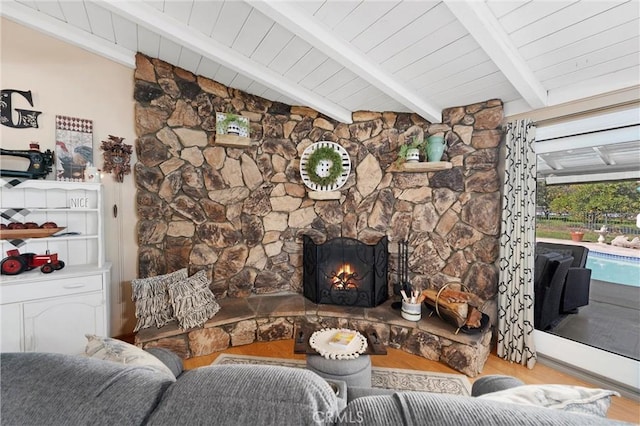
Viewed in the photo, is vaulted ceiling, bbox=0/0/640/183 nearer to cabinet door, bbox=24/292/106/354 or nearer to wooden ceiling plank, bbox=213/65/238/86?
wooden ceiling plank, bbox=213/65/238/86

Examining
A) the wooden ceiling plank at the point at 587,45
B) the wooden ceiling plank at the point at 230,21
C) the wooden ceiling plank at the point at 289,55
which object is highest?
the wooden ceiling plank at the point at 230,21

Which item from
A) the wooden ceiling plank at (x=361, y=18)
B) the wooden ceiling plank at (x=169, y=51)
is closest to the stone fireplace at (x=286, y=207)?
the wooden ceiling plank at (x=169, y=51)

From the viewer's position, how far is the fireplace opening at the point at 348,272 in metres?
2.70

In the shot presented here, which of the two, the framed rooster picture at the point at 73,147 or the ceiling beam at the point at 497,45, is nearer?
the ceiling beam at the point at 497,45

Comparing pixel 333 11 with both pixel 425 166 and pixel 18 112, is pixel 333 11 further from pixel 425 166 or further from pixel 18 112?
pixel 18 112

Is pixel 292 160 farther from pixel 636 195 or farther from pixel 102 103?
pixel 636 195

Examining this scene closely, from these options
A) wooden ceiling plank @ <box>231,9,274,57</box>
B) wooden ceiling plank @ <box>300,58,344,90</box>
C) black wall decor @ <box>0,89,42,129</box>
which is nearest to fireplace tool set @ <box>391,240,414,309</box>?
wooden ceiling plank @ <box>300,58,344,90</box>

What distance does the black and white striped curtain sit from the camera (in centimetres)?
→ 225

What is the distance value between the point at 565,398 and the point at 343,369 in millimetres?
1088

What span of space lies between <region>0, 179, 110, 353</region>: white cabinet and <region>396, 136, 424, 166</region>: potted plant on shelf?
2782mm

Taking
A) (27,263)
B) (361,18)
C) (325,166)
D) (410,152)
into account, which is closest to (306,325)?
(325,166)

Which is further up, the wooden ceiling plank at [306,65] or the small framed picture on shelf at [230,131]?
the wooden ceiling plank at [306,65]

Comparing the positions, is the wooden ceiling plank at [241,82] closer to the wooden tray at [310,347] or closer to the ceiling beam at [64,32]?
the ceiling beam at [64,32]

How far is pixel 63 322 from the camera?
195 centimetres
